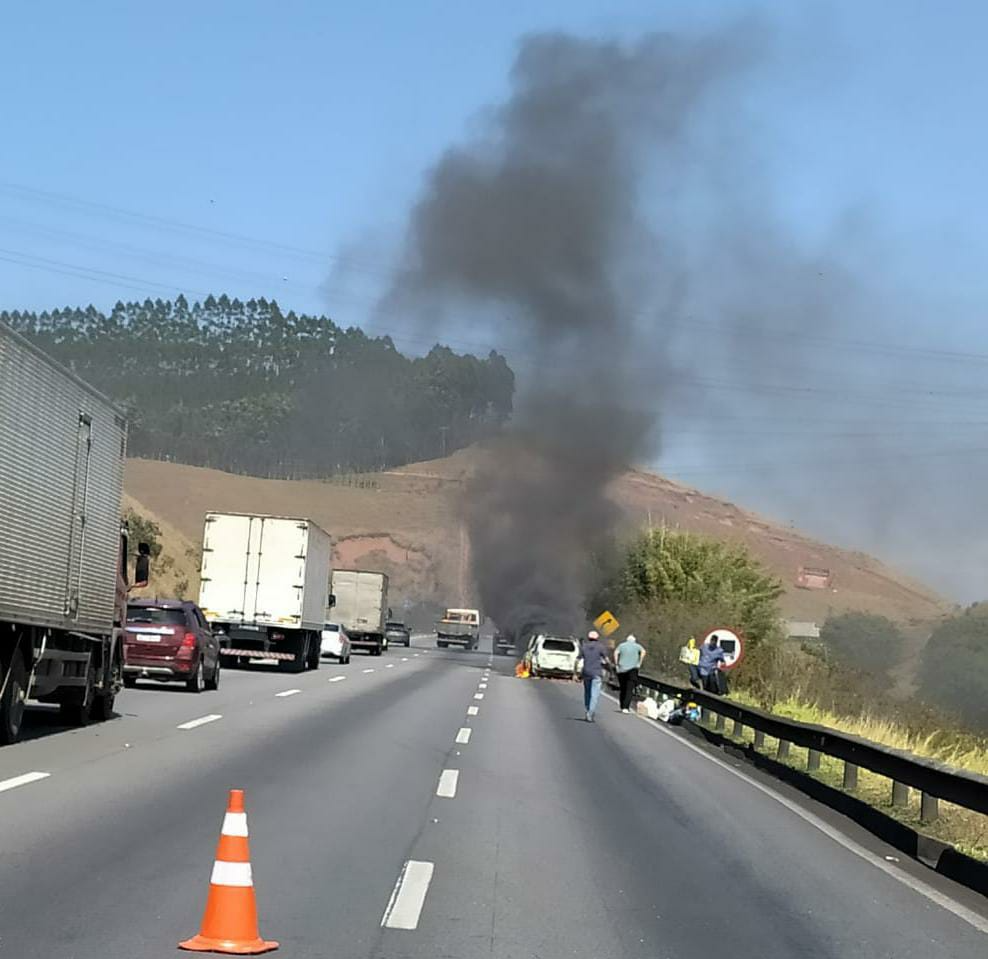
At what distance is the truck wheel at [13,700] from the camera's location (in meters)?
14.7

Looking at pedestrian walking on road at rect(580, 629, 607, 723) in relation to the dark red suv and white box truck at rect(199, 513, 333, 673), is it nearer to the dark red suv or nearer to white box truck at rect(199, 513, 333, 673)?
the dark red suv

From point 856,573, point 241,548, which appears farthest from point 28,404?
point 856,573

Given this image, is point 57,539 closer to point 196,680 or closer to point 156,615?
point 156,615

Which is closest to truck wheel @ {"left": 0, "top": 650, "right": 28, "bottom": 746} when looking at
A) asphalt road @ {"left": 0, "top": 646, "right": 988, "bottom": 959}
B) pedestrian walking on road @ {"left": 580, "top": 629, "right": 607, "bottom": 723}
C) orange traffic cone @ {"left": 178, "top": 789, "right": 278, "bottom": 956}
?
asphalt road @ {"left": 0, "top": 646, "right": 988, "bottom": 959}

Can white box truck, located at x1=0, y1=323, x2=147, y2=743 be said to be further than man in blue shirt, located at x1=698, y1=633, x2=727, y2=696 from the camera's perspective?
No

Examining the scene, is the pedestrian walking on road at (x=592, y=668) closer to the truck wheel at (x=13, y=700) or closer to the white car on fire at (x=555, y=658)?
the truck wheel at (x=13, y=700)

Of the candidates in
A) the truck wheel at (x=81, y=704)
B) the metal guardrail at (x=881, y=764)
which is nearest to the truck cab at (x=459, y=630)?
the metal guardrail at (x=881, y=764)

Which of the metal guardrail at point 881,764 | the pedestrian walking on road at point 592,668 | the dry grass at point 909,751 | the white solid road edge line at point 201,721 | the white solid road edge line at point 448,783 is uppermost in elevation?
the pedestrian walking on road at point 592,668

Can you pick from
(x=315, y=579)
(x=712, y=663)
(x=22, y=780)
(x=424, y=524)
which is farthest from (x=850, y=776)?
(x=424, y=524)

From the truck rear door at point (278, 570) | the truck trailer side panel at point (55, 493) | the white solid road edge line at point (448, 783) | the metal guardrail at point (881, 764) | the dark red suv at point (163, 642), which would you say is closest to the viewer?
the metal guardrail at point (881, 764)

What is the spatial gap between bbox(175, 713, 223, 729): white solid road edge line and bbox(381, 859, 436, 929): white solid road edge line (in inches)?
392

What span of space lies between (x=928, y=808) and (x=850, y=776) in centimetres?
261

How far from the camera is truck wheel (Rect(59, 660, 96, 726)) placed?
699 inches

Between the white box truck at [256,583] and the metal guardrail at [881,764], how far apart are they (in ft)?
57.3
